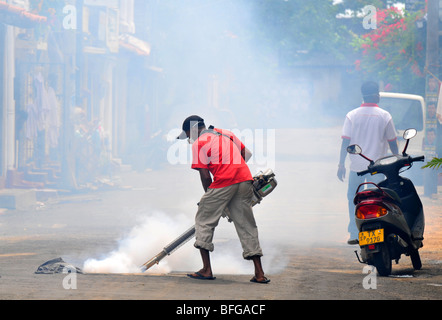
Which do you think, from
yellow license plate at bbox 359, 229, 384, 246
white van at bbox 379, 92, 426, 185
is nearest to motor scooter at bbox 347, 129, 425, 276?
yellow license plate at bbox 359, 229, 384, 246

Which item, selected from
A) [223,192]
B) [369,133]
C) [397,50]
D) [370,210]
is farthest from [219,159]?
[397,50]

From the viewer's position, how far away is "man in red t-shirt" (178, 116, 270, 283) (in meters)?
6.34

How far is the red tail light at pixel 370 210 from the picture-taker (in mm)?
6512

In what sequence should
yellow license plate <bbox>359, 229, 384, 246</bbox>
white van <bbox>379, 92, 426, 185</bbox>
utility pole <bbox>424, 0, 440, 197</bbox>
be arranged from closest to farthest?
1. yellow license plate <bbox>359, 229, 384, 246</bbox>
2. utility pole <bbox>424, 0, 440, 197</bbox>
3. white van <bbox>379, 92, 426, 185</bbox>

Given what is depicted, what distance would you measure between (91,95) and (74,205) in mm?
7864

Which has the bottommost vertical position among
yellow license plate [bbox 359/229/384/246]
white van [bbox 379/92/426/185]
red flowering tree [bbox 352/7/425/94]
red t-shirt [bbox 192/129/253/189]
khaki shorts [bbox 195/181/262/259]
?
yellow license plate [bbox 359/229/384/246]

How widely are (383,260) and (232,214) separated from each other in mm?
1347

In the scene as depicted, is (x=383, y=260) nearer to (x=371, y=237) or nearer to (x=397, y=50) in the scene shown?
(x=371, y=237)

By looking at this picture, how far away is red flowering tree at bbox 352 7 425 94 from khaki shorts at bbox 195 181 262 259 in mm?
14365

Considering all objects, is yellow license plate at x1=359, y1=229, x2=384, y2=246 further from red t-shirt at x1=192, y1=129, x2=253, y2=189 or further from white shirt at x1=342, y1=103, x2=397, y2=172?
white shirt at x1=342, y1=103, x2=397, y2=172

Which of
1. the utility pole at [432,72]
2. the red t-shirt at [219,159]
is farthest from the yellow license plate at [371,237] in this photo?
the utility pole at [432,72]

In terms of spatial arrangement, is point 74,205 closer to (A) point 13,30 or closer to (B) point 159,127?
(A) point 13,30

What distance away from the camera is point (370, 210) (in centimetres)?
656

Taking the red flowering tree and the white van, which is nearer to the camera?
the white van
